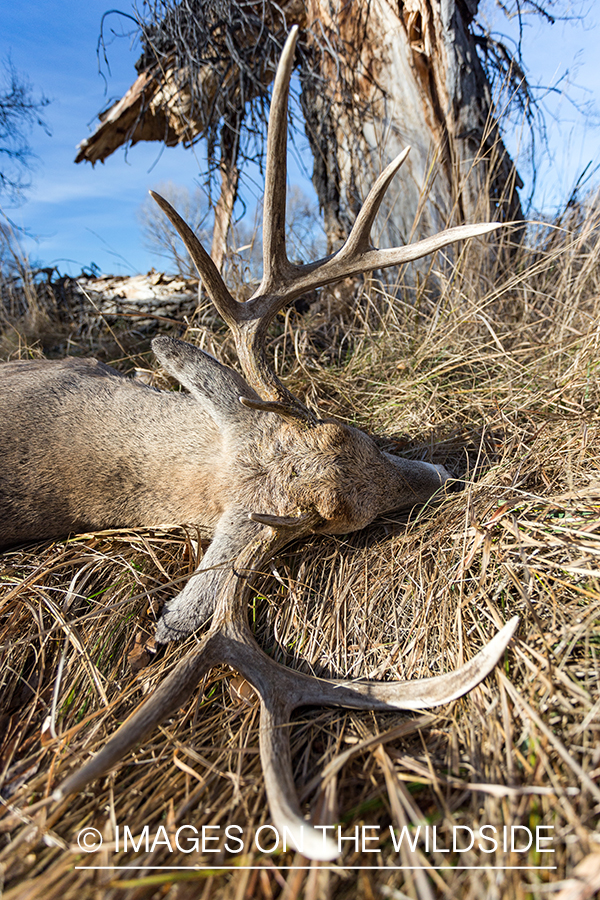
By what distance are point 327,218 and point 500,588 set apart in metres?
4.10

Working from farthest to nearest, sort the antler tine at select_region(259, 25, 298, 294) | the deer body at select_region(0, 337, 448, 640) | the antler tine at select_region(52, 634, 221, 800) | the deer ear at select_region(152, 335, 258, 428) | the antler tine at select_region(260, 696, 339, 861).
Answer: the deer ear at select_region(152, 335, 258, 428) → the deer body at select_region(0, 337, 448, 640) → the antler tine at select_region(259, 25, 298, 294) → the antler tine at select_region(52, 634, 221, 800) → the antler tine at select_region(260, 696, 339, 861)

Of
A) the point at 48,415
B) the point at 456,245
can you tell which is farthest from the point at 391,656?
the point at 456,245

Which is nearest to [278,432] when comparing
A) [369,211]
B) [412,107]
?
[369,211]

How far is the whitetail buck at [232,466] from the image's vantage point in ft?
6.17

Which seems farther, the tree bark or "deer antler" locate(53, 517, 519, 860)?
the tree bark

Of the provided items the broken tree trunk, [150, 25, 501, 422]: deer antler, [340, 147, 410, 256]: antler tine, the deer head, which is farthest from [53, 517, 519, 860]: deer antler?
the broken tree trunk

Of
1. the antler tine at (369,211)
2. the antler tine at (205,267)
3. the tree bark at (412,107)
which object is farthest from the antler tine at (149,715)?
the tree bark at (412,107)

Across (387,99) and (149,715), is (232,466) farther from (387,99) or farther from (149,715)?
(387,99)

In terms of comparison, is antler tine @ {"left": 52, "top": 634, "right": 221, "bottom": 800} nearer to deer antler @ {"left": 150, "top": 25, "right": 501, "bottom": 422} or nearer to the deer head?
the deer head

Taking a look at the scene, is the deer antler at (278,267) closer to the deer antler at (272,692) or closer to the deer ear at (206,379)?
the deer ear at (206,379)

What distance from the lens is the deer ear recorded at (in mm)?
2328

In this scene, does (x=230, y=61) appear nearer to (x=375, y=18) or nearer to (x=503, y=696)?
(x=375, y=18)

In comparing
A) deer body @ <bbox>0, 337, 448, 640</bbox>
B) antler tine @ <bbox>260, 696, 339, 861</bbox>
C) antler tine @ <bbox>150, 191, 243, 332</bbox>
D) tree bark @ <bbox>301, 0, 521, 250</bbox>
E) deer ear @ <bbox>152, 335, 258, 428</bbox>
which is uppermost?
tree bark @ <bbox>301, 0, 521, 250</bbox>

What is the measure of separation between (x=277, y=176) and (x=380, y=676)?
2024 mm
